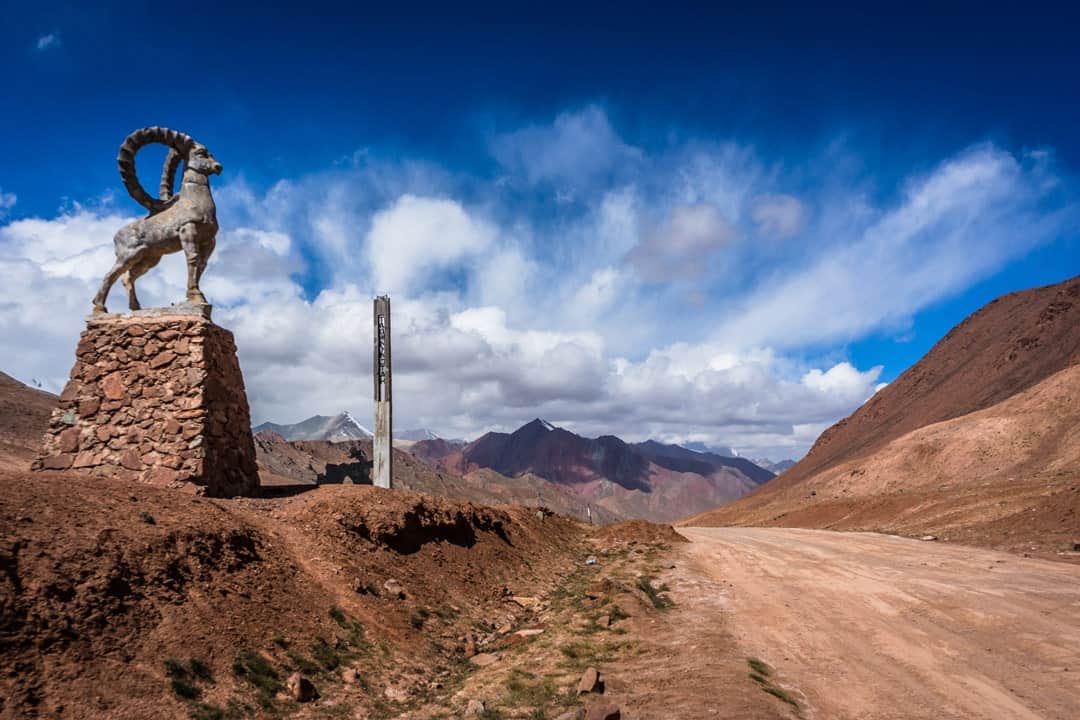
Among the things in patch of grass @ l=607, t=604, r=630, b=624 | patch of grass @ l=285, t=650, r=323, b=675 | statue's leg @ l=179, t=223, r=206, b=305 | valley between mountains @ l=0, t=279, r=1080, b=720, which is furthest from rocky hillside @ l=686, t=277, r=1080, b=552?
statue's leg @ l=179, t=223, r=206, b=305

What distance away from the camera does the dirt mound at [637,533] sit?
24.0 metres

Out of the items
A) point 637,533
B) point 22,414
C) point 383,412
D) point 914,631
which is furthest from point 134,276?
point 22,414

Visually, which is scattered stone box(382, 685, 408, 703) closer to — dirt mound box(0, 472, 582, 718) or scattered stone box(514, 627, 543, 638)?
dirt mound box(0, 472, 582, 718)

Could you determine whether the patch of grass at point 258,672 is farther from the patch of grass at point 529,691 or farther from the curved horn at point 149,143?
the curved horn at point 149,143

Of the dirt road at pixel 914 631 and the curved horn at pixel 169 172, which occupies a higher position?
the curved horn at pixel 169 172

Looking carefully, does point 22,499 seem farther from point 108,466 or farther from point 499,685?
point 499,685

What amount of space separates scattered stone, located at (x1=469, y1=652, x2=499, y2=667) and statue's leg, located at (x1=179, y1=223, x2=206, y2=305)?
935cm

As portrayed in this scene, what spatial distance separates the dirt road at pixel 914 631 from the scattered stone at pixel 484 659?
375cm

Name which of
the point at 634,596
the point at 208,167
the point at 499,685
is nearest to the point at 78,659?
the point at 499,685

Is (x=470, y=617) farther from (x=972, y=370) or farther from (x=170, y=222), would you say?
(x=972, y=370)

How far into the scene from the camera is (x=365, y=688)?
7457mm

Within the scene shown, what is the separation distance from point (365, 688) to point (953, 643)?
28.0 feet

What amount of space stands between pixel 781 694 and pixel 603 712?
230cm

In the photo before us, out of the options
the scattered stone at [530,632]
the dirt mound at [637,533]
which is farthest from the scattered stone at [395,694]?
the dirt mound at [637,533]
